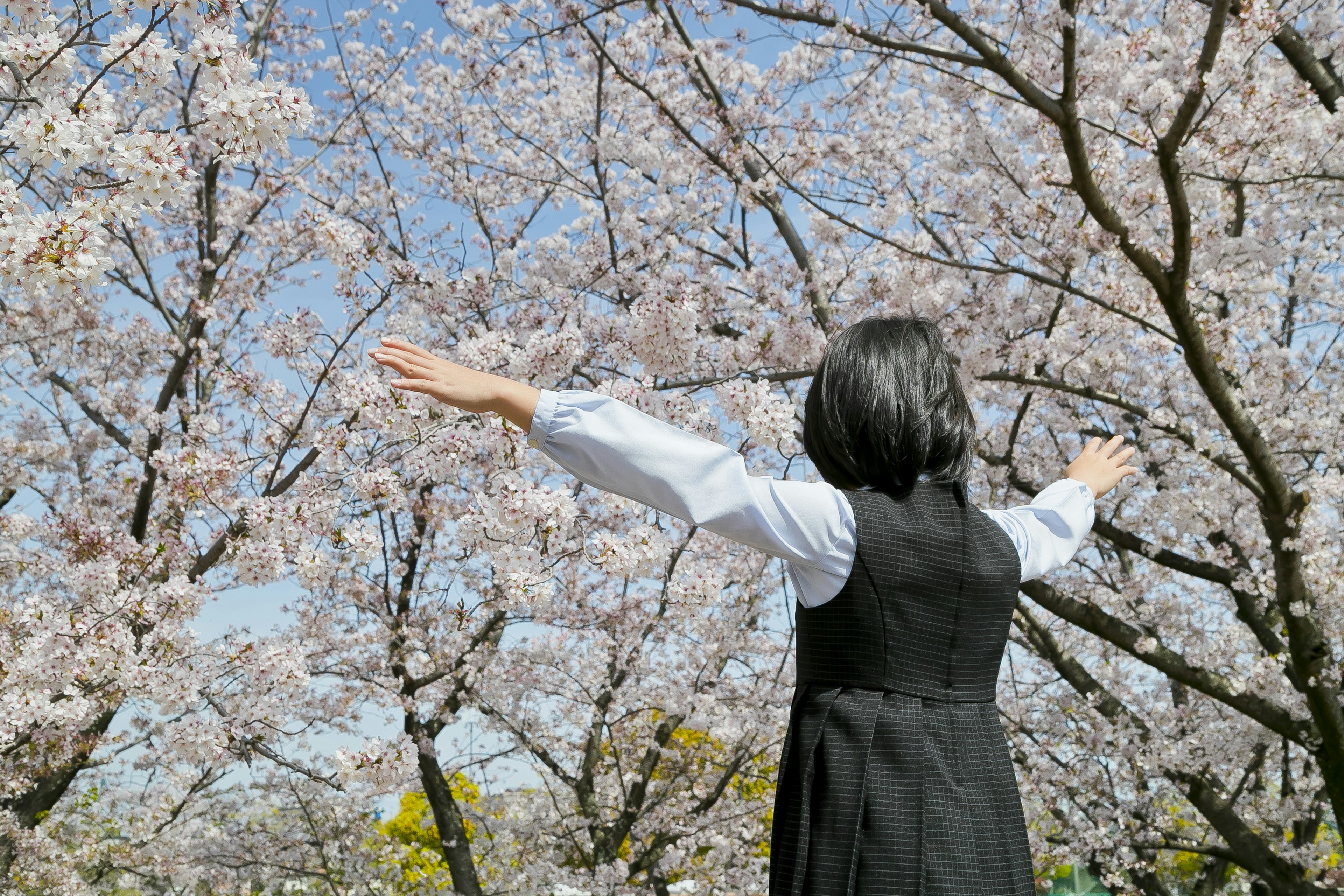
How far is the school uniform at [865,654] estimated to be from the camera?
1.36 meters

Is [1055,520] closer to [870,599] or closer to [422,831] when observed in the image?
[870,599]

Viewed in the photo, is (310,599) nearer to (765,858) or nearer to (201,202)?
(201,202)

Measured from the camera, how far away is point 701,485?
4.42 ft

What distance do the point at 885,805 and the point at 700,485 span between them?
51cm

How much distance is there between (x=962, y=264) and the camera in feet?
12.7

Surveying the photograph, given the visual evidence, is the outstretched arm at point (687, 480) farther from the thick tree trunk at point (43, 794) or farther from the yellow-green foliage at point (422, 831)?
the yellow-green foliage at point (422, 831)

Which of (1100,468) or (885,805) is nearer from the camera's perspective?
(885,805)

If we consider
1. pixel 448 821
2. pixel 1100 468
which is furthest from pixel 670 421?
pixel 448 821

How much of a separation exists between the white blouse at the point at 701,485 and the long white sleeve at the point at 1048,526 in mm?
368

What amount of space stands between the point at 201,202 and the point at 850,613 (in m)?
6.96

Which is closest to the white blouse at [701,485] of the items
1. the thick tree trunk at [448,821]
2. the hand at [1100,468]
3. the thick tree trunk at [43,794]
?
the hand at [1100,468]

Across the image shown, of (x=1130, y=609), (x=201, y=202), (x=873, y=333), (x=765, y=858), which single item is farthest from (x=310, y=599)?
(x=873, y=333)

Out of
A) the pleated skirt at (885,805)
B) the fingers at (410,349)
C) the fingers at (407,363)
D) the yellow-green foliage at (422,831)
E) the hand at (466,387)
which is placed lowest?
the yellow-green foliage at (422,831)

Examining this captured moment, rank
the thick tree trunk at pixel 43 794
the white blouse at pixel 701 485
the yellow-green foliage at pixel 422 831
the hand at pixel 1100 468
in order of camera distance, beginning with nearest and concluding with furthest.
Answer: the white blouse at pixel 701 485 → the hand at pixel 1100 468 → the thick tree trunk at pixel 43 794 → the yellow-green foliage at pixel 422 831
